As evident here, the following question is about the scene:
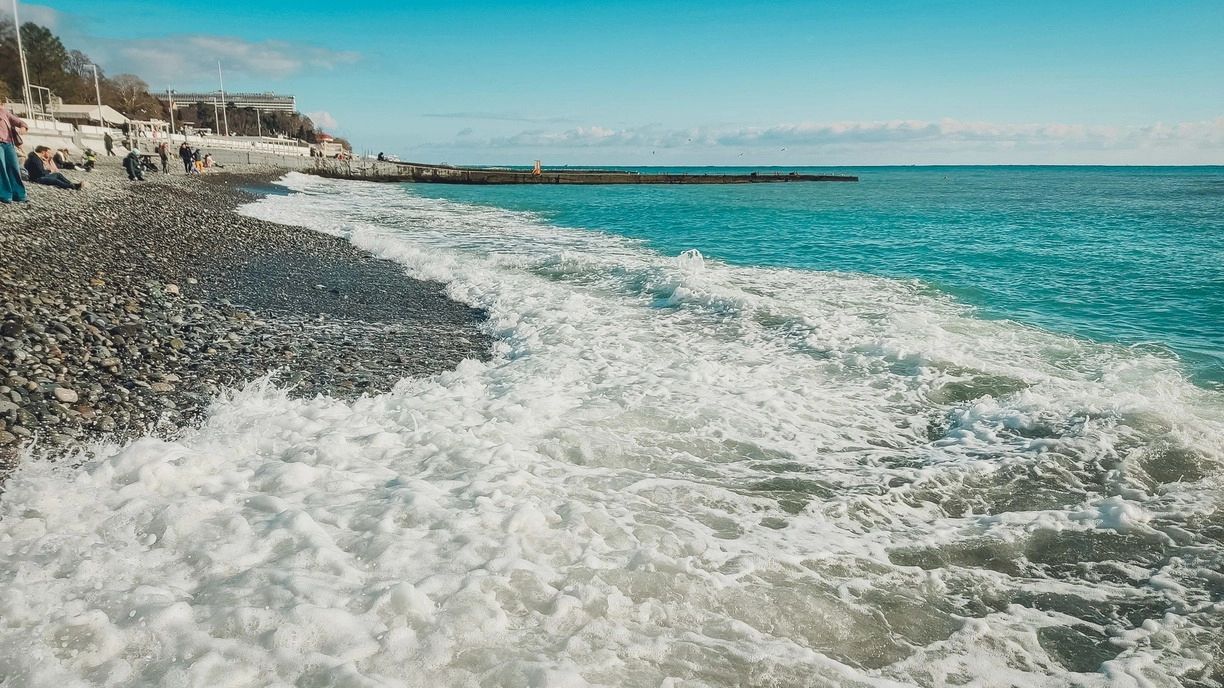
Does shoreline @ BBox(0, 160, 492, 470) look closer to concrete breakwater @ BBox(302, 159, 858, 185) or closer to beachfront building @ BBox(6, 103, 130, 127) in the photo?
beachfront building @ BBox(6, 103, 130, 127)

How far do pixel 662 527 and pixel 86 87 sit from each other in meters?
97.0

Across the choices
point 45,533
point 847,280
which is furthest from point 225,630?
point 847,280

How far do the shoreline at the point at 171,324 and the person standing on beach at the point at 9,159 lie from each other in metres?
0.43

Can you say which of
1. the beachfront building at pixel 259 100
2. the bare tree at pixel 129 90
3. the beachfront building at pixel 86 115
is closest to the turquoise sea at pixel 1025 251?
the beachfront building at pixel 86 115

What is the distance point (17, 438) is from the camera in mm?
4656

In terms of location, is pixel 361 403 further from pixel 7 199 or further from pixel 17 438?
pixel 7 199

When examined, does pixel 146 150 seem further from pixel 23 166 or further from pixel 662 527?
pixel 662 527

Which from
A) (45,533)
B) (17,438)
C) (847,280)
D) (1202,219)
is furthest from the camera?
(1202,219)

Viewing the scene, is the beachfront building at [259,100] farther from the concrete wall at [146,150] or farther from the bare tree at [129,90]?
the concrete wall at [146,150]

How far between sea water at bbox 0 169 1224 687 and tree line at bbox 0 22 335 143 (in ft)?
204

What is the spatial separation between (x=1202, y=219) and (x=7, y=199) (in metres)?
46.6

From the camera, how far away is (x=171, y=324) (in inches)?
302

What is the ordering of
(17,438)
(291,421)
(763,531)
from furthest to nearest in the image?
(291,421)
(17,438)
(763,531)

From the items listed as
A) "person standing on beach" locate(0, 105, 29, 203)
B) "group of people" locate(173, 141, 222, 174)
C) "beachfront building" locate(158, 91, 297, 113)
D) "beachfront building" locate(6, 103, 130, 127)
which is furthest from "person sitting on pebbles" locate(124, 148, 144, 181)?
"beachfront building" locate(158, 91, 297, 113)
